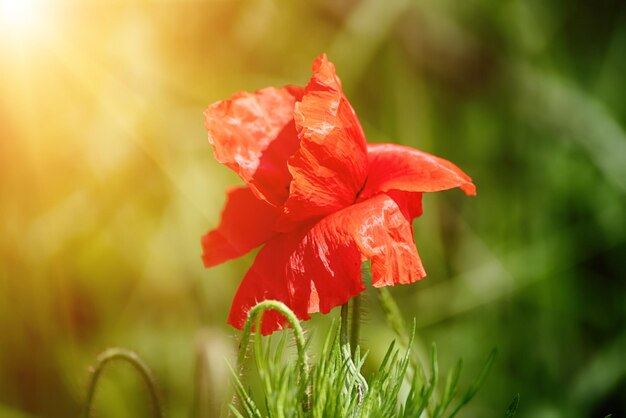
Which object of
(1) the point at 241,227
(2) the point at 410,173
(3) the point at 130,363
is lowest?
(3) the point at 130,363

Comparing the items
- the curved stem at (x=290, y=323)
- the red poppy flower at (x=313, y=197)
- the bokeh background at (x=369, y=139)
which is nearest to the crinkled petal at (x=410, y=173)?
the red poppy flower at (x=313, y=197)

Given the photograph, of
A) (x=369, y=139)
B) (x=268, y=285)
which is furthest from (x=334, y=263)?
(x=369, y=139)

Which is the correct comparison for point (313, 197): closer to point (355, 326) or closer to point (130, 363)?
point (355, 326)

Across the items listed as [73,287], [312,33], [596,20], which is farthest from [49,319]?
[596,20]

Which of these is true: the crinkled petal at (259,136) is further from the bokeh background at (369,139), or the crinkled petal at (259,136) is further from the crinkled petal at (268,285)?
the bokeh background at (369,139)

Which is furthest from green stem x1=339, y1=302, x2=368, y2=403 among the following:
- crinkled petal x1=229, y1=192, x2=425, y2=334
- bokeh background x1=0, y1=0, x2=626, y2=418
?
bokeh background x1=0, y1=0, x2=626, y2=418

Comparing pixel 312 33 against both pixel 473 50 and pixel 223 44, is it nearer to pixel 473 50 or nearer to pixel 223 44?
pixel 223 44
